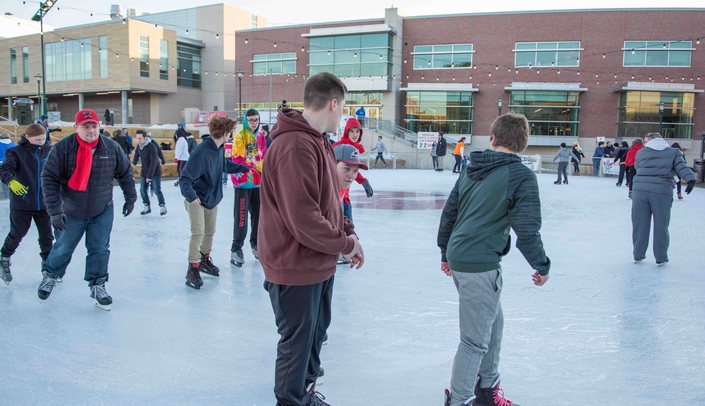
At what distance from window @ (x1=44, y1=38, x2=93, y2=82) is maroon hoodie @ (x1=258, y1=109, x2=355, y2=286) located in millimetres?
46570

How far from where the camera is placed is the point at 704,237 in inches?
299

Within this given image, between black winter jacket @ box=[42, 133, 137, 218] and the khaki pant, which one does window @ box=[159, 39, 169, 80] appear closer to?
the khaki pant

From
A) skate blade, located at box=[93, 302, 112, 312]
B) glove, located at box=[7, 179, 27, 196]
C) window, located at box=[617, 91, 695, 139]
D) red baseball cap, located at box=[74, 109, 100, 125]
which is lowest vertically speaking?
skate blade, located at box=[93, 302, 112, 312]

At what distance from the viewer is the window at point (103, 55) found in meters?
41.5

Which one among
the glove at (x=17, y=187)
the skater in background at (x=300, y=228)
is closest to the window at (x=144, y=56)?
the glove at (x=17, y=187)

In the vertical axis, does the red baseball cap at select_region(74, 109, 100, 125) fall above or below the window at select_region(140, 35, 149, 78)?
below

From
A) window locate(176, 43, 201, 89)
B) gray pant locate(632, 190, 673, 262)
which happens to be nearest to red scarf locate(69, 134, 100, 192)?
gray pant locate(632, 190, 673, 262)

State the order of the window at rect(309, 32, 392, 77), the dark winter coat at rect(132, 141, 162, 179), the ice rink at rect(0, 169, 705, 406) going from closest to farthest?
the ice rink at rect(0, 169, 705, 406) < the dark winter coat at rect(132, 141, 162, 179) < the window at rect(309, 32, 392, 77)

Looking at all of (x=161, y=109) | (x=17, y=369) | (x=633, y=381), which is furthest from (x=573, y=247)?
(x=161, y=109)

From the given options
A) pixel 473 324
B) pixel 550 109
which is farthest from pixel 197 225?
pixel 550 109

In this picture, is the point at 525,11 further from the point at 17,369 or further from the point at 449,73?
the point at 17,369

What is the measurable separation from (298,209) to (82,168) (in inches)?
104

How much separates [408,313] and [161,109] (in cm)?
4403

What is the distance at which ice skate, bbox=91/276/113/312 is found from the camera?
4105 mm
